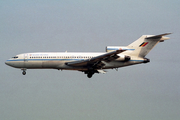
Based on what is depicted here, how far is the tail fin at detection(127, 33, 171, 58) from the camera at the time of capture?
46.7 metres

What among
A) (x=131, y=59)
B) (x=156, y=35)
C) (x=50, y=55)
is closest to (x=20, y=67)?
(x=50, y=55)

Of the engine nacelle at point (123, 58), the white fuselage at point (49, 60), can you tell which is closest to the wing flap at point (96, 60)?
the white fuselage at point (49, 60)

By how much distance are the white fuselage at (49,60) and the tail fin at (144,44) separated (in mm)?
3288

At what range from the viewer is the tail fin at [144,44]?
4666cm

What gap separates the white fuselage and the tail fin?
3288 millimetres

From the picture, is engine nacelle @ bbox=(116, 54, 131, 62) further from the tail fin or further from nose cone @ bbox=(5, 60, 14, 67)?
nose cone @ bbox=(5, 60, 14, 67)

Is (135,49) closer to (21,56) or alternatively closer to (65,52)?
(65,52)

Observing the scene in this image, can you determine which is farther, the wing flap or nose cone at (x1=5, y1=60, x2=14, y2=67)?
nose cone at (x1=5, y1=60, x2=14, y2=67)

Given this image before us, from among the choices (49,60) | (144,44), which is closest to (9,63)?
(49,60)

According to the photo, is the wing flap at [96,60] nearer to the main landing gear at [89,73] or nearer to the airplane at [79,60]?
the airplane at [79,60]

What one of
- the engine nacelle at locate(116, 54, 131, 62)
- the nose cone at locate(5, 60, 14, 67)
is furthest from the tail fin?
the nose cone at locate(5, 60, 14, 67)

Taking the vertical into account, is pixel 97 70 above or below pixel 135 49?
below

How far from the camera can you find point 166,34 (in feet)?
148

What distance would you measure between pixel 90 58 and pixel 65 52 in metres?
4.32
